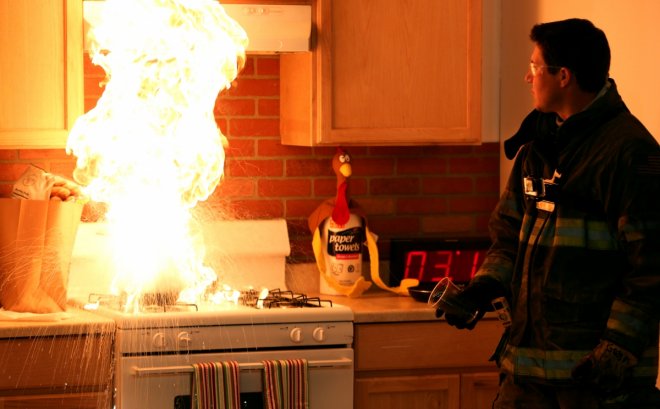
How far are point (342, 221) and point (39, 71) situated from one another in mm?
1217

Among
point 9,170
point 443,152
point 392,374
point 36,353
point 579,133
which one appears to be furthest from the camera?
point 443,152

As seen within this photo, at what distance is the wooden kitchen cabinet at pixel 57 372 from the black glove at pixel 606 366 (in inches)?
62.8

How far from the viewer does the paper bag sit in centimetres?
377

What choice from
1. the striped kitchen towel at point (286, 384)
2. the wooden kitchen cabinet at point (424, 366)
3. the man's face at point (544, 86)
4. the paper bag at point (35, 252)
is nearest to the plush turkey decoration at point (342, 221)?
the wooden kitchen cabinet at point (424, 366)

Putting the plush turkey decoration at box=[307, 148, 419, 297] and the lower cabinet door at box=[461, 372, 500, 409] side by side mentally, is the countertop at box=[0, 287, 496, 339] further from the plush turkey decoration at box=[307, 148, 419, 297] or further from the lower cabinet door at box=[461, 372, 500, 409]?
the lower cabinet door at box=[461, 372, 500, 409]

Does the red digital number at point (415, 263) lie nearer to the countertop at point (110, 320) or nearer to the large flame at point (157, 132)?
the countertop at point (110, 320)

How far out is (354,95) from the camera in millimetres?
4078

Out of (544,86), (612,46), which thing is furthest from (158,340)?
(612,46)

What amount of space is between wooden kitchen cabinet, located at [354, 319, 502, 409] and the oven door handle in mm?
106

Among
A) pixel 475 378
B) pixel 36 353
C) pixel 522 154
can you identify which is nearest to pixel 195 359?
pixel 36 353

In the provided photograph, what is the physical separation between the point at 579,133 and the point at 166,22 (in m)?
1.61

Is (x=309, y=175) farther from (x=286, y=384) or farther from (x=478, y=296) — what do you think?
(x=478, y=296)

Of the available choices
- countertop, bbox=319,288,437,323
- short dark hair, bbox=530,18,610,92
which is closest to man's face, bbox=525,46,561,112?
short dark hair, bbox=530,18,610,92

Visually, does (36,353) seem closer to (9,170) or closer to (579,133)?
(9,170)
